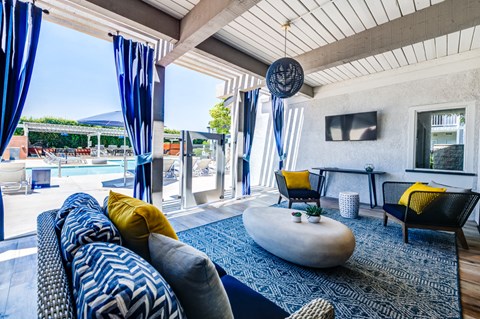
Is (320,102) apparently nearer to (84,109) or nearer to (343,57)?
(343,57)

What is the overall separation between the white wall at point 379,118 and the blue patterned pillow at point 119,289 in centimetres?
516

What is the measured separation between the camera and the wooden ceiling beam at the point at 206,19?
7.07ft

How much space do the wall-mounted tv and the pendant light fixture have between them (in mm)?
2949

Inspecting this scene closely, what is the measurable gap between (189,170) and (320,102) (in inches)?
Result: 149

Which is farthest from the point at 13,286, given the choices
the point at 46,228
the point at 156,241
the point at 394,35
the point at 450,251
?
the point at 394,35

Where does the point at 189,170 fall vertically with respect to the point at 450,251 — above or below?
above

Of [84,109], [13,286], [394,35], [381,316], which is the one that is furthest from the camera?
[84,109]

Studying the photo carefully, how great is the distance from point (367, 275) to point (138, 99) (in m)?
3.60

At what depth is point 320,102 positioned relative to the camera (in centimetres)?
579

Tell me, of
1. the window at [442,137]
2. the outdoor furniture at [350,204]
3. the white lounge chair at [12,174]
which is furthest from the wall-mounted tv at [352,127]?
the white lounge chair at [12,174]

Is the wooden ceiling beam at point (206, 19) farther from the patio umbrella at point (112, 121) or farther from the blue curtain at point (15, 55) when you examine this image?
the patio umbrella at point (112, 121)

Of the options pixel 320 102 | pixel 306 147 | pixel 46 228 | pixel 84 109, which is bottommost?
pixel 46 228

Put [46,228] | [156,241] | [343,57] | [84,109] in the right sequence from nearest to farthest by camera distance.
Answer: [156,241] < [46,228] < [343,57] < [84,109]

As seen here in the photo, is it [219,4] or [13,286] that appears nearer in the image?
[13,286]
